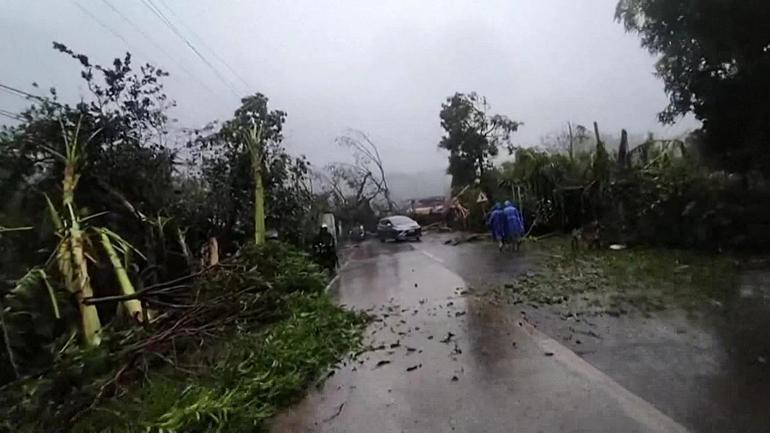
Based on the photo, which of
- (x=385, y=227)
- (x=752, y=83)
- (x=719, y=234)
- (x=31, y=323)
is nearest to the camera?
(x=31, y=323)

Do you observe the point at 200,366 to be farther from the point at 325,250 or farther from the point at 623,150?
the point at 623,150

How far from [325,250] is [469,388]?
1252cm

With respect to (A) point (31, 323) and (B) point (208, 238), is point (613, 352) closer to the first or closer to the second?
(A) point (31, 323)

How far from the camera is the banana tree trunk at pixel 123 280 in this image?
784cm

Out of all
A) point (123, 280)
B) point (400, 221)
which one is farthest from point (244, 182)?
point (400, 221)

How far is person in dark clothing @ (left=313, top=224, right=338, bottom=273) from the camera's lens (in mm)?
17234

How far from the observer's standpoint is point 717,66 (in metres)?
12.7

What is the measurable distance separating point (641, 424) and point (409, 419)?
6.03 ft

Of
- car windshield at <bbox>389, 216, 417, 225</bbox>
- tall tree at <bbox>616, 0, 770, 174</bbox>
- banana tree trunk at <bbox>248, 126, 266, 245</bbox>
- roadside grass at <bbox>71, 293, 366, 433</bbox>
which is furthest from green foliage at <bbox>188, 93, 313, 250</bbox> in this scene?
car windshield at <bbox>389, 216, 417, 225</bbox>

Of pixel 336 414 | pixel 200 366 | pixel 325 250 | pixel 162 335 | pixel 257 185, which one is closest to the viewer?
pixel 336 414

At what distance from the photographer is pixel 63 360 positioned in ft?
19.5

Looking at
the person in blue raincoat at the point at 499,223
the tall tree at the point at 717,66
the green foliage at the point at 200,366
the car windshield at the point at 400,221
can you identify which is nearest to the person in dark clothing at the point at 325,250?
the person in blue raincoat at the point at 499,223

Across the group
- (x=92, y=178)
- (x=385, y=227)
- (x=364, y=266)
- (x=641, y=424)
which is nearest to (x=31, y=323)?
(x=92, y=178)

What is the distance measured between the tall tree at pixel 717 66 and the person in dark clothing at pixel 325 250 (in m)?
10.5
